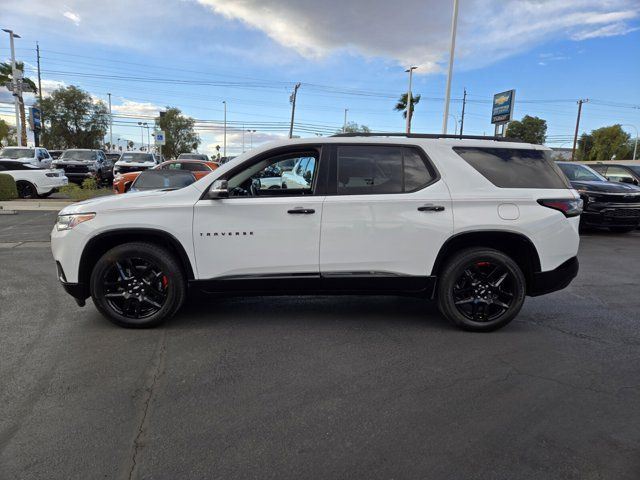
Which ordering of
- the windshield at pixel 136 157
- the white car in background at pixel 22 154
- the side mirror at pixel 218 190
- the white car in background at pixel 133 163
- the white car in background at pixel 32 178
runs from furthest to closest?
the windshield at pixel 136 157, the white car in background at pixel 133 163, the white car in background at pixel 22 154, the white car in background at pixel 32 178, the side mirror at pixel 218 190

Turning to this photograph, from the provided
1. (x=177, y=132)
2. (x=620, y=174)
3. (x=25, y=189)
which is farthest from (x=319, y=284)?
(x=177, y=132)

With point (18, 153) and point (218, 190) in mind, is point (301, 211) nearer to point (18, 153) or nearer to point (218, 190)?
point (218, 190)

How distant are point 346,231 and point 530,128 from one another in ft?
287

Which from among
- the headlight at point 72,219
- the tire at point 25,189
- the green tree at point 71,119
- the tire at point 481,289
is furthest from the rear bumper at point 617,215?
the green tree at point 71,119

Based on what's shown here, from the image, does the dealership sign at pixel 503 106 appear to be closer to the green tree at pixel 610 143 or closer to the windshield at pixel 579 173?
the windshield at pixel 579 173

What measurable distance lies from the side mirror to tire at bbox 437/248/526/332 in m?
2.18

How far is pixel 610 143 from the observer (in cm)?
8494

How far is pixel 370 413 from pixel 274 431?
0.64 metres

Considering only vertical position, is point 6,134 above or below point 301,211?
above

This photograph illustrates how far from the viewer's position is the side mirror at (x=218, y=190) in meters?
4.26

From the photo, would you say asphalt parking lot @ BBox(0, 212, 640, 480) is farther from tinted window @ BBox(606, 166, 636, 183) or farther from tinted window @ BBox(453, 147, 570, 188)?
tinted window @ BBox(606, 166, 636, 183)

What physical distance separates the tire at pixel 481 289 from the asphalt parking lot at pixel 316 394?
23 centimetres

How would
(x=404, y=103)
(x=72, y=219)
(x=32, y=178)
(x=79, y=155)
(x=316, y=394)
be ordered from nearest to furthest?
(x=316, y=394) < (x=72, y=219) < (x=32, y=178) < (x=79, y=155) < (x=404, y=103)

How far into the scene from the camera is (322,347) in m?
4.15
